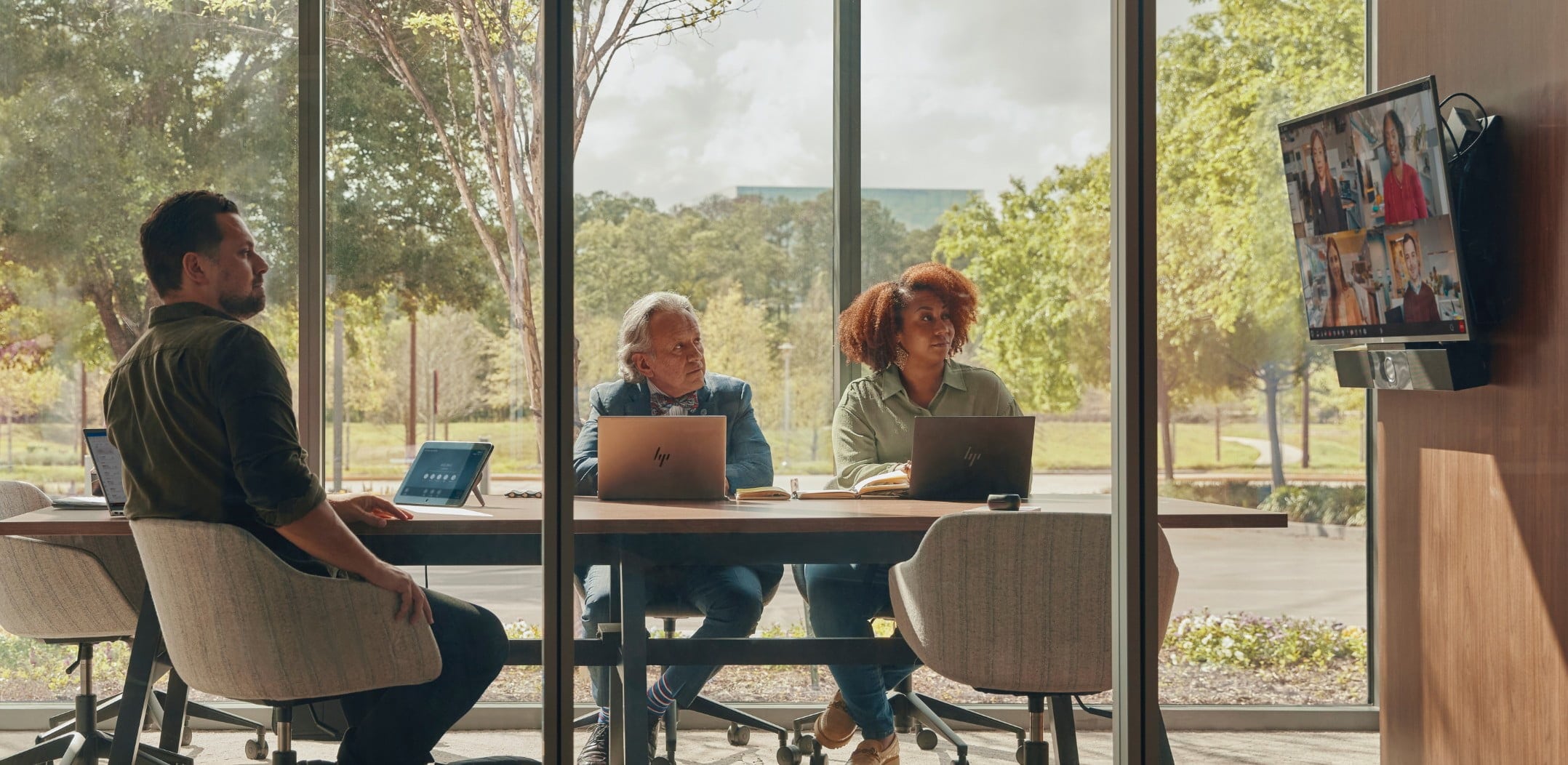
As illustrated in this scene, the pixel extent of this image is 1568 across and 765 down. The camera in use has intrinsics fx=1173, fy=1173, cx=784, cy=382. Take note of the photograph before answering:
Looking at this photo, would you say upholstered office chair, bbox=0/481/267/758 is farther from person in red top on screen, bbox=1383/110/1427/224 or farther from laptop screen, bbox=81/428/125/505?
person in red top on screen, bbox=1383/110/1427/224

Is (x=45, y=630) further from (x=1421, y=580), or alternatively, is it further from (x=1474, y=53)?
(x=1474, y=53)

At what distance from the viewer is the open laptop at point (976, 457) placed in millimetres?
2795

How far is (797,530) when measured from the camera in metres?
2.63

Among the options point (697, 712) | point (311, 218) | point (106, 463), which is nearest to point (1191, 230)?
point (697, 712)

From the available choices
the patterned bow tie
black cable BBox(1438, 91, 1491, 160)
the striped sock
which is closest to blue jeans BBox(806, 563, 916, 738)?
the striped sock

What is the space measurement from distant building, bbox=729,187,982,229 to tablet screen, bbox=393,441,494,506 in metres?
1.48

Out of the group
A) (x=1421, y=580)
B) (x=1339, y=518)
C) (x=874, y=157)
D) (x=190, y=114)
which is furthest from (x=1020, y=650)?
(x=190, y=114)

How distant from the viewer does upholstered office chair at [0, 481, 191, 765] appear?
8.25 ft

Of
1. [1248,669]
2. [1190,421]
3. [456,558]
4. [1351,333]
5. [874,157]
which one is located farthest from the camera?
[874,157]

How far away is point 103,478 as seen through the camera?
2.49 metres

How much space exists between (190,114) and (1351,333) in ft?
8.98

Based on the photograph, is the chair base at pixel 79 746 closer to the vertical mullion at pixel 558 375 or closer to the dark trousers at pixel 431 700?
the dark trousers at pixel 431 700

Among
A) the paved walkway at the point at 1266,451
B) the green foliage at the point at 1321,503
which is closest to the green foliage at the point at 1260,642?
the green foliage at the point at 1321,503

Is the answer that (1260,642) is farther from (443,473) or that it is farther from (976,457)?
(443,473)
